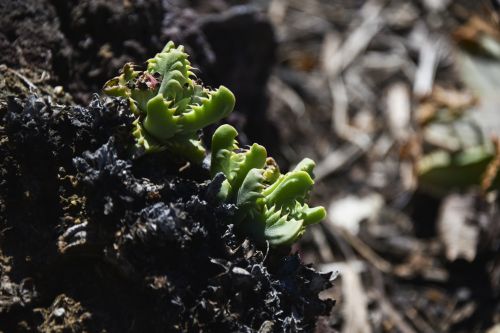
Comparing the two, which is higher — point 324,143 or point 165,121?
point 165,121

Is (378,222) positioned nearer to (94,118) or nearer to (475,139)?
(475,139)

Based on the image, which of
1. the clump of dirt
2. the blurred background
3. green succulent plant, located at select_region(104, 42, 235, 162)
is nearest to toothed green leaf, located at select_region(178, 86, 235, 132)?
green succulent plant, located at select_region(104, 42, 235, 162)

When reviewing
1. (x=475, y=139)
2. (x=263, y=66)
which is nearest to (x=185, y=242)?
(x=263, y=66)

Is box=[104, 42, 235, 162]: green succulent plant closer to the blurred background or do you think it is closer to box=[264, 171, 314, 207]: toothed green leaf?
box=[264, 171, 314, 207]: toothed green leaf

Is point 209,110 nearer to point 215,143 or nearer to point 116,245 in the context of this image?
point 215,143

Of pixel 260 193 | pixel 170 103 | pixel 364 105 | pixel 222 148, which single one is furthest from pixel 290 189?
pixel 364 105

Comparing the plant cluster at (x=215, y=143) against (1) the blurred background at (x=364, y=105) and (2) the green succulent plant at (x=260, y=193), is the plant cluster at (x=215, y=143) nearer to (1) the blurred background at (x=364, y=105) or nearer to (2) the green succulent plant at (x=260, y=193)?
(2) the green succulent plant at (x=260, y=193)
